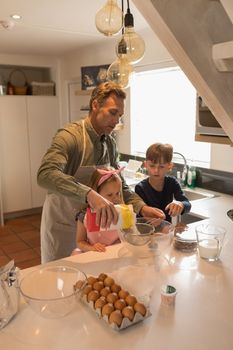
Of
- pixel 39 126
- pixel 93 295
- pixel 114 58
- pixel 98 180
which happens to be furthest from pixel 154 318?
pixel 39 126

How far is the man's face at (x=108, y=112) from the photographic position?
1539 millimetres

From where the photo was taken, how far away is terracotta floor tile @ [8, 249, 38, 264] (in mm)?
3320

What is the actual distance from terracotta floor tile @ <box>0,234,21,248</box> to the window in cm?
174

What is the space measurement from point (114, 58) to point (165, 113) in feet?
2.85

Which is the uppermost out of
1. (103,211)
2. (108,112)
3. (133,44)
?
(133,44)

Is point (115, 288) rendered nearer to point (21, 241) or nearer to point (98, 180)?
point (98, 180)

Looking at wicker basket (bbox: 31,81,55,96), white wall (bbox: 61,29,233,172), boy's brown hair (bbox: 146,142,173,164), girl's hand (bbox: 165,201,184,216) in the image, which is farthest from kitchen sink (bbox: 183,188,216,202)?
wicker basket (bbox: 31,81,55,96)

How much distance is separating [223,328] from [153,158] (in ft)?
4.27

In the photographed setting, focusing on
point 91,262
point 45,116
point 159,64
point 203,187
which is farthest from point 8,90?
point 91,262

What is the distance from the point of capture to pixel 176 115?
3.17m

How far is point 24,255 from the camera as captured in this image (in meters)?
3.42

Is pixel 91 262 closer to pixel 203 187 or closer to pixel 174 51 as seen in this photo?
pixel 174 51

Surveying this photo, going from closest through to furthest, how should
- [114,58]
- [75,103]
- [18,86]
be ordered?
[114,58]
[75,103]
[18,86]

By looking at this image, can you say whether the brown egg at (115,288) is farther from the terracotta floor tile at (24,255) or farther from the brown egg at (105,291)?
the terracotta floor tile at (24,255)
